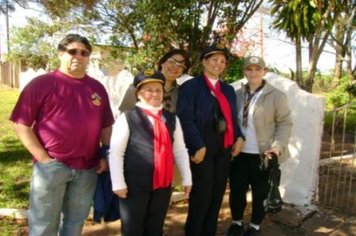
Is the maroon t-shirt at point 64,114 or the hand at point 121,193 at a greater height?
the maroon t-shirt at point 64,114

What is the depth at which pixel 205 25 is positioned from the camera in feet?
22.4

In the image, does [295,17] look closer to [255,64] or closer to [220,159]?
[255,64]

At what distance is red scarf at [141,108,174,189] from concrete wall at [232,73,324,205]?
7.76ft

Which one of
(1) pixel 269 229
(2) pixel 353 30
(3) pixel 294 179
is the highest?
(2) pixel 353 30

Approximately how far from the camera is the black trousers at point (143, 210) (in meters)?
2.80

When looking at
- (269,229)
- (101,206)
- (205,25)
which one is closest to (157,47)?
(205,25)

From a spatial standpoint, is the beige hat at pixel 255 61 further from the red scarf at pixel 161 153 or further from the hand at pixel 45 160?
the hand at pixel 45 160

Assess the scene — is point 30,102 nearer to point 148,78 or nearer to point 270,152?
point 148,78

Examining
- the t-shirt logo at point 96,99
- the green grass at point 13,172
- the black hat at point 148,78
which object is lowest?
the green grass at point 13,172

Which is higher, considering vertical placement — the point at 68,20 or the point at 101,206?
the point at 68,20

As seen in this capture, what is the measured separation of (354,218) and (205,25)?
3.78 m

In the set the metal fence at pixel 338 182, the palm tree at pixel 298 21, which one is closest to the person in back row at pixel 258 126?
the metal fence at pixel 338 182

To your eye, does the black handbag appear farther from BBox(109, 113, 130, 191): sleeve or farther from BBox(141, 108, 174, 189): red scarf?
BBox(109, 113, 130, 191): sleeve

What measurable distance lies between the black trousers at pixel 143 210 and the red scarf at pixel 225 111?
69 centimetres
